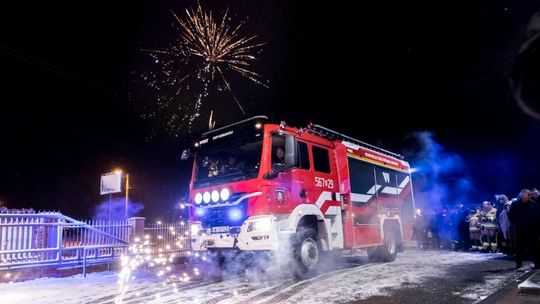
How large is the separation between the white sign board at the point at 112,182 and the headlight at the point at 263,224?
778 cm

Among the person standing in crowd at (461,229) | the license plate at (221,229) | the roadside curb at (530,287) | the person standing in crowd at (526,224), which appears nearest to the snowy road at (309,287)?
the roadside curb at (530,287)

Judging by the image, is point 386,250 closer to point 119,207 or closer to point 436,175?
point 436,175

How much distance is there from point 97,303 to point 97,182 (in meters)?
28.8

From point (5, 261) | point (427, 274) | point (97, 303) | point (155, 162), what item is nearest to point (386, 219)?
point (427, 274)

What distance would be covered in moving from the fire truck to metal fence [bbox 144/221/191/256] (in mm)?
4519

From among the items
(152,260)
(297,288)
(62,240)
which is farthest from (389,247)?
(62,240)

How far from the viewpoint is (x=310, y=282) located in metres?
7.52

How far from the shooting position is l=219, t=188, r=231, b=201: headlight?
7925 mm

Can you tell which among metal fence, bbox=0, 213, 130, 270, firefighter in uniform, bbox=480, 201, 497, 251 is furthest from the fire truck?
firefighter in uniform, bbox=480, 201, 497, 251

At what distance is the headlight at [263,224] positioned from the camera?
7285 mm

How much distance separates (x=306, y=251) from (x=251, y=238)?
1289 mm

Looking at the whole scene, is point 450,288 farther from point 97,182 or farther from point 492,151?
point 492,151

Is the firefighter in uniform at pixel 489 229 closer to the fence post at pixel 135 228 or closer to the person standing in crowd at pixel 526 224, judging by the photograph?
the person standing in crowd at pixel 526 224

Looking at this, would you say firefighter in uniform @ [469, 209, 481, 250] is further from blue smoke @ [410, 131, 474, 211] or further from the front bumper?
the front bumper
